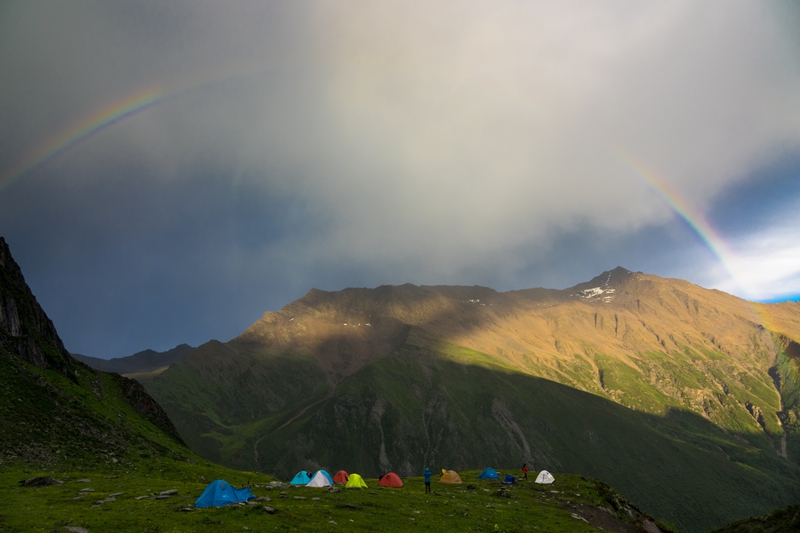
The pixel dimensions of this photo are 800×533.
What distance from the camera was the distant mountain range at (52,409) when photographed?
52406 millimetres

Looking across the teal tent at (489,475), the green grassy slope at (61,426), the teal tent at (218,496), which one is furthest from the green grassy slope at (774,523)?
the green grassy slope at (61,426)

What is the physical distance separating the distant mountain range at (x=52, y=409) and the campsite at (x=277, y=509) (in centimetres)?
672

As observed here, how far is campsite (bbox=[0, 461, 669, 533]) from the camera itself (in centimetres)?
2792

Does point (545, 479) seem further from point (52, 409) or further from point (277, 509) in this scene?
point (52, 409)

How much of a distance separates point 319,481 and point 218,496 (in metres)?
22.3

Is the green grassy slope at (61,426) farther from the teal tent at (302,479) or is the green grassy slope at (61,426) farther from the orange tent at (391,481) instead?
the orange tent at (391,481)

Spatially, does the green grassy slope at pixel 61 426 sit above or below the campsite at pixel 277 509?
above

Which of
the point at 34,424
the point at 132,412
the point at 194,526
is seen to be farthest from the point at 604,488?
the point at 132,412

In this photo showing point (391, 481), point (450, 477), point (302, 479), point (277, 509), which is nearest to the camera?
point (277, 509)

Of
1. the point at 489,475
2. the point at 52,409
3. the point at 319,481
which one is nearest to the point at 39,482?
the point at 52,409

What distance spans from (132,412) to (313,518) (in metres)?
76.2

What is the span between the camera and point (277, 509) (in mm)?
31891

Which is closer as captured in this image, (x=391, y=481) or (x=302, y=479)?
(x=302, y=479)

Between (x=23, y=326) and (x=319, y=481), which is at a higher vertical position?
(x=23, y=326)
